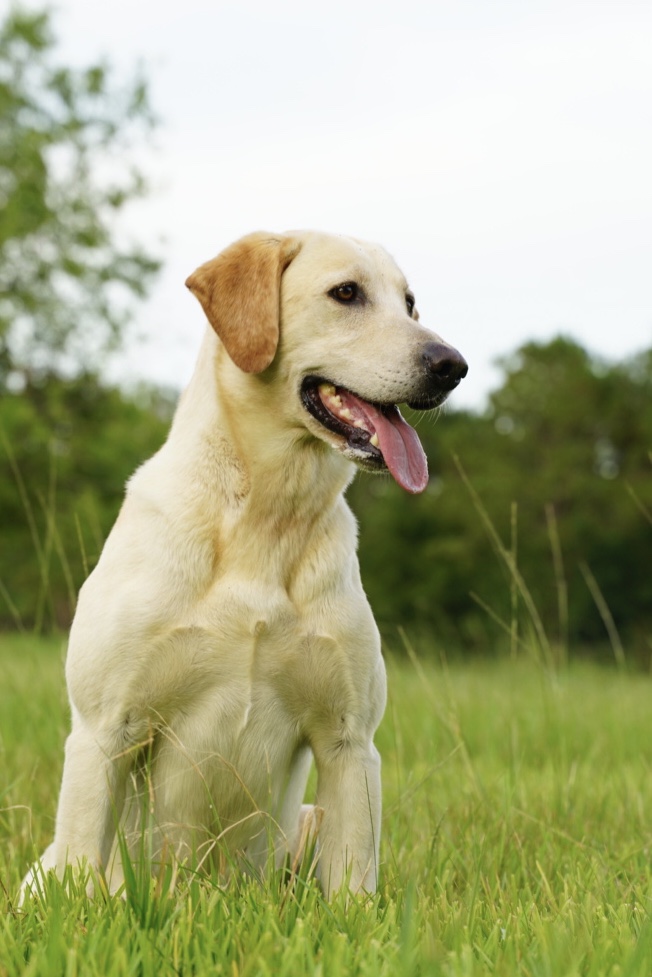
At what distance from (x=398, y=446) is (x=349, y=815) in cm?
114

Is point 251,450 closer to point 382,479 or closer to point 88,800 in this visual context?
point 88,800

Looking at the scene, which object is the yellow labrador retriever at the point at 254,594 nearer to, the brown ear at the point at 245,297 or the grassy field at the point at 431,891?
the brown ear at the point at 245,297

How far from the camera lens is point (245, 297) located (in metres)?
3.62

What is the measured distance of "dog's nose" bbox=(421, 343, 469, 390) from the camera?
11.7 feet

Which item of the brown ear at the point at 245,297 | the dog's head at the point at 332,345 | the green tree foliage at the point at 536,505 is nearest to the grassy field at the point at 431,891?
the dog's head at the point at 332,345

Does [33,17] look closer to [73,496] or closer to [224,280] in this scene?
[73,496]

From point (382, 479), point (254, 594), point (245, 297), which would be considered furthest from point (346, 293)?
point (382, 479)

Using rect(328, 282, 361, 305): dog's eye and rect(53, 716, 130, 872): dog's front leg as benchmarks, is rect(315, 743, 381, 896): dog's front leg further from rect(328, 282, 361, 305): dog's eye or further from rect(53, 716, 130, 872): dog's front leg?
rect(328, 282, 361, 305): dog's eye

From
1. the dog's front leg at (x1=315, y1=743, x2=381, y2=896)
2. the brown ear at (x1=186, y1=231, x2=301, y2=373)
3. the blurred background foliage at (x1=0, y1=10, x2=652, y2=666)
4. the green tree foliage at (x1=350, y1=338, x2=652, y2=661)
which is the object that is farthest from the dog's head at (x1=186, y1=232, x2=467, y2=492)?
the green tree foliage at (x1=350, y1=338, x2=652, y2=661)

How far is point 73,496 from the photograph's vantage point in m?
25.1

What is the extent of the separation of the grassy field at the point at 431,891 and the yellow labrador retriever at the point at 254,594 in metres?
0.31

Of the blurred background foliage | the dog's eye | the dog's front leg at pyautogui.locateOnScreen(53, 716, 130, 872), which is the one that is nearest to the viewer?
the dog's front leg at pyautogui.locateOnScreen(53, 716, 130, 872)

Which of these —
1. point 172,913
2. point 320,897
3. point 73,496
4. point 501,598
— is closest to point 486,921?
point 320,897

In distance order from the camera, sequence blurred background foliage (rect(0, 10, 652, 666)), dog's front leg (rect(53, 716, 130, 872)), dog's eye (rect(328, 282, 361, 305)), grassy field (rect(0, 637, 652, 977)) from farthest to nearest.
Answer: blurred background foliage (rect(0, 10, 652, 666)) → dog's eye (rect(328, 282, 361, 305)) → dog's front leg (rect(53, 716, 130, 872)) → grassy field (rect(0, 637, 652, 977))
